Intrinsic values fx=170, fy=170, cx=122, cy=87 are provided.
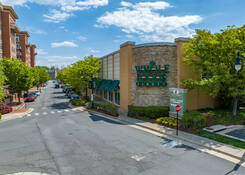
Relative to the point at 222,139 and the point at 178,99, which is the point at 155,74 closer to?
the point at 178,99

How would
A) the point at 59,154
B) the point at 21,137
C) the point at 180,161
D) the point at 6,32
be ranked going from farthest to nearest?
the point at 6,32
the point at 21,137
the point at 59,154
the point at 180,161

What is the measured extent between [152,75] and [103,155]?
14143 millimetres

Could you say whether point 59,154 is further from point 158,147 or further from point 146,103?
point 146,103

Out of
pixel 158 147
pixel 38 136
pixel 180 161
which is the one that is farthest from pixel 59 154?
pixel 180 161

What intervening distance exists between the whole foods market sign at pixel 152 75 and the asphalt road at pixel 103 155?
27.9ft

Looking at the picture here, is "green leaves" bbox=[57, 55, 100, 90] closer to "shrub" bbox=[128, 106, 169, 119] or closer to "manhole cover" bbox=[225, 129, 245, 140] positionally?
"shrub" bbox=[128, 106, 169, 119]

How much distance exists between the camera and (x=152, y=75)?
22516 millimetres

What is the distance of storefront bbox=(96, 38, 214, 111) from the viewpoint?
866 inches

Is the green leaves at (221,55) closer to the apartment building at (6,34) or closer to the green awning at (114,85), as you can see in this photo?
the green awning at (114,85)

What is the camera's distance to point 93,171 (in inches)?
349

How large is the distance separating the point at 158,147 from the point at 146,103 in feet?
36.8

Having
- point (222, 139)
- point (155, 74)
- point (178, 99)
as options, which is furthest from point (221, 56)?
point (222, 139)

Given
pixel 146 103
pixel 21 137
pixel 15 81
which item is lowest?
pixel 21 137

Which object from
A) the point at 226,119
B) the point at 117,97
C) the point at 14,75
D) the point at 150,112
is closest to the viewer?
the point at 226,119
